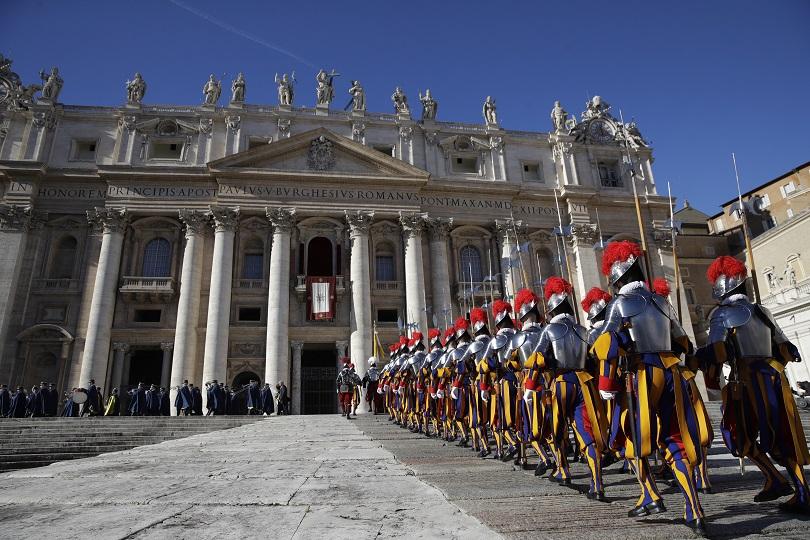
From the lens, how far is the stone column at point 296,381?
25359 mm

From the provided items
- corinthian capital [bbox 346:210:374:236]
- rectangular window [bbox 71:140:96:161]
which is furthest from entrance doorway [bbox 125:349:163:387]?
corinthian capital [bbox 346:210:374:236]

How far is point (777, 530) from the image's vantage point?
3250mm

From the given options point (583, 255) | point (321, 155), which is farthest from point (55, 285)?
point (583, 255)

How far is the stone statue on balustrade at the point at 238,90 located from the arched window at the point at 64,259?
12.8 m

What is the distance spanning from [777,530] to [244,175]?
28.2m

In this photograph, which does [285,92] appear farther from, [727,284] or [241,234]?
[727,284]

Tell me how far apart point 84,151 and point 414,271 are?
2142 cm

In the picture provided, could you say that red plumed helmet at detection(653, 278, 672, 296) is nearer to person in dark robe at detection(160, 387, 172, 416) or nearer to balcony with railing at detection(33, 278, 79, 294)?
person in dark robe at detection(160, 387, 172, 416)

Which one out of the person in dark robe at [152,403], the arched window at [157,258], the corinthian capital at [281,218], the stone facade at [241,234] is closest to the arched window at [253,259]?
the stone facade at [241,234]

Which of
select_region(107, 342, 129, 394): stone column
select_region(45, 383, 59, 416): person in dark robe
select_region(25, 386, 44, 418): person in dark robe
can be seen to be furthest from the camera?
select_region(107, 342, 129, 394): stone column

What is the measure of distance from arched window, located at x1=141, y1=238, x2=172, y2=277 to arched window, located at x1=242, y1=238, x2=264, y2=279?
419 centimetres

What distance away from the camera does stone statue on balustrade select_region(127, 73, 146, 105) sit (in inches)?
1185

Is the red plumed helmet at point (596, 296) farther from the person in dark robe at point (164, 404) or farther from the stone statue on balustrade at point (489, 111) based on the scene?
the stone statue on balustrade at point (489, 111)

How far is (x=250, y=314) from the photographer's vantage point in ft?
89.2
